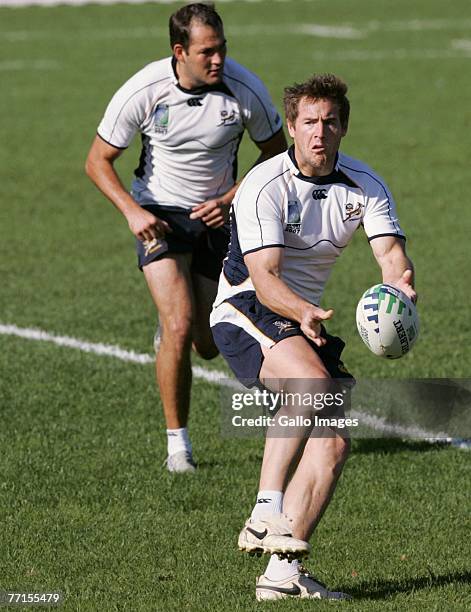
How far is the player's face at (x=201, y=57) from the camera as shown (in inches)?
337

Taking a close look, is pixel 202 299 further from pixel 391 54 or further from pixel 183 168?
pixel 391 54

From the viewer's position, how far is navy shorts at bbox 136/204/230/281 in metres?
8.88

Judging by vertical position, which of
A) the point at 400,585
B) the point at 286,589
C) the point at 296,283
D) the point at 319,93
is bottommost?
the point at 400,585

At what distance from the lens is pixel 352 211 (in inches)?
267

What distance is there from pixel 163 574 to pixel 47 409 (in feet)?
10.00

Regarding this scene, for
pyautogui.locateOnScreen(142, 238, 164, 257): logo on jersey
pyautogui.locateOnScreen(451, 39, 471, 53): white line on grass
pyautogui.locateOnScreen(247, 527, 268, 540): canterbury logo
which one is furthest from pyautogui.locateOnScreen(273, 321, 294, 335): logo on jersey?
pyautogui.locateOnScreen(451, 39, 471, 53): white line on grass

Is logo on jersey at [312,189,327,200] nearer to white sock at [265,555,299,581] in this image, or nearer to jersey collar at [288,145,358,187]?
jersey collar at [288,145,358,187]

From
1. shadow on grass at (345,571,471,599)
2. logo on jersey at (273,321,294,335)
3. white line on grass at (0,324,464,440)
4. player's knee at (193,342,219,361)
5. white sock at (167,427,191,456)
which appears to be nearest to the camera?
shadow on grass at (345,571,471,599)

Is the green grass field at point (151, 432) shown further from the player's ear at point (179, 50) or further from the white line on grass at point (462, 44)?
the white line on grass at point (462, 44)

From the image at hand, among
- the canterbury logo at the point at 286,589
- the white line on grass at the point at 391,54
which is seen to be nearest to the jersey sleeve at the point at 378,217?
the canterbury logo at the point at 286,589

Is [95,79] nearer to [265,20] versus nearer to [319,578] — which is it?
[265,20]

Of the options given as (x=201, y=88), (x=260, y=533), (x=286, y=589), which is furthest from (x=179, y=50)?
(x=286, y=589)

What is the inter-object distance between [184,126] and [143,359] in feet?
7.74

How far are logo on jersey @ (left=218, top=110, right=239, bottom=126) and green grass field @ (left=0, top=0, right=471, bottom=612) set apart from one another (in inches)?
75.9
